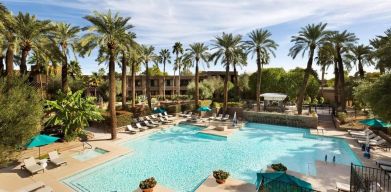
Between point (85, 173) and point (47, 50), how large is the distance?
14620mm

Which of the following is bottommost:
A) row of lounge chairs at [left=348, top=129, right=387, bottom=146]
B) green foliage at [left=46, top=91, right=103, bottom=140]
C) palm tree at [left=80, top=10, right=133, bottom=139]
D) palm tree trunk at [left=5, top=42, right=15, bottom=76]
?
row of lounge chairs at [left=348, top=129, right=387, bottom=146]

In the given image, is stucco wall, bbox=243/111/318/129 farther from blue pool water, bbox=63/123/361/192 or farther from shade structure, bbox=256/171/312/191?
shade structure, bbox=256/171/312/191

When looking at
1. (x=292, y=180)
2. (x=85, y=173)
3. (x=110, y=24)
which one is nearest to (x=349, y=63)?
(x=292, y=180)

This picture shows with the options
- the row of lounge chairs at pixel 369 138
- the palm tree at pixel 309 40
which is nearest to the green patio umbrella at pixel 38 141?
the row of lounge chairs at pixel 369 138

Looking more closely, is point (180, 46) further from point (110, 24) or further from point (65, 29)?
point (110, 24)

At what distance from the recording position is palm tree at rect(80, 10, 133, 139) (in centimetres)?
1973

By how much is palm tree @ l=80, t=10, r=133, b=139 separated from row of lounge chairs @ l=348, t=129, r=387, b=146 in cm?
2225

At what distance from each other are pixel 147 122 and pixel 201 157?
1181cm

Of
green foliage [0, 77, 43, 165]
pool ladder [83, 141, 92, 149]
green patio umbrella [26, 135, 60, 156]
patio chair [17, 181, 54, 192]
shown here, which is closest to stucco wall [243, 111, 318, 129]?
pool ladder [83, 141, 92, 149]

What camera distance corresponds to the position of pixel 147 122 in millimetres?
27031

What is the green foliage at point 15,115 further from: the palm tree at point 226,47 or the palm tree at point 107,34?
the palm tree at point 226,47

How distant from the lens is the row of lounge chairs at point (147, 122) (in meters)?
24.5

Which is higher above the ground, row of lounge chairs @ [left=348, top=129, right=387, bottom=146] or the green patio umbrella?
the green patio umbrella

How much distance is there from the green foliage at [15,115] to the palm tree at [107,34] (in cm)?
779
